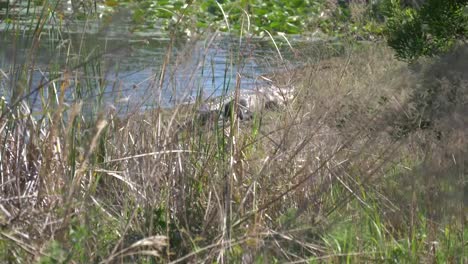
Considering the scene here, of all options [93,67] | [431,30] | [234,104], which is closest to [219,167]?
[234,104]

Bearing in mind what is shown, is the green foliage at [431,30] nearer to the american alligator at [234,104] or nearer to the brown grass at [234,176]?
the brown grass at [234,176]

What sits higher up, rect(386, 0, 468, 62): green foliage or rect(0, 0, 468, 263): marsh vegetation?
rect(386, 0, 468, 62): green foliage

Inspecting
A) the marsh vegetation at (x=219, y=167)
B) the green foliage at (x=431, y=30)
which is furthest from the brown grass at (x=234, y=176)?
the green foliage at (x=431, y=30)

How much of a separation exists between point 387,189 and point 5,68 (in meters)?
1.58

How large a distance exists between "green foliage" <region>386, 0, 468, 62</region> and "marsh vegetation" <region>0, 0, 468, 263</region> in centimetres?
46

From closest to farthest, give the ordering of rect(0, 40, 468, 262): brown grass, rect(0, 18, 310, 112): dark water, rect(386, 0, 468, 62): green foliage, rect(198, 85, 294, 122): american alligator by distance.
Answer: rect(0, 40, 468, 262): brown grass
rect(0, 18, 310, 112): dark water
rect(198, 85, 294, 122): american alligator
rect(386, 0, 468, 62): green foliage

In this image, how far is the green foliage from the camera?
14.5ft

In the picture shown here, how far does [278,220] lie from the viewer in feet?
11.5

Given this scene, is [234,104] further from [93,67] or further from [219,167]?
[93,67]

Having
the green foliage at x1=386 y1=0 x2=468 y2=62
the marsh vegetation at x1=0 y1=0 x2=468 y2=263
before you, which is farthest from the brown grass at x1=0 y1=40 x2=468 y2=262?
the green foliage at x1=386 y1=0 x2=468 y2=62

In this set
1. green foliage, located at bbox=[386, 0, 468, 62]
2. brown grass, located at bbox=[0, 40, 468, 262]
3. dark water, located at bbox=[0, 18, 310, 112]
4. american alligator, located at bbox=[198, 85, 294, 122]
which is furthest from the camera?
green foliage, located at bbox=[386, 0, 468, 62]

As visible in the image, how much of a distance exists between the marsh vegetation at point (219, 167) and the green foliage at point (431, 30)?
1.50 ft

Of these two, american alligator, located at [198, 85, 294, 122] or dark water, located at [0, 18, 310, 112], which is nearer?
dark water, located at [0, 18, 310, 112]

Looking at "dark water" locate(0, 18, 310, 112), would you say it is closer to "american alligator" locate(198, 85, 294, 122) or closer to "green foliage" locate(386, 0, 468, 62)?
"american alligator" locate(198, 85, 294, 122)
